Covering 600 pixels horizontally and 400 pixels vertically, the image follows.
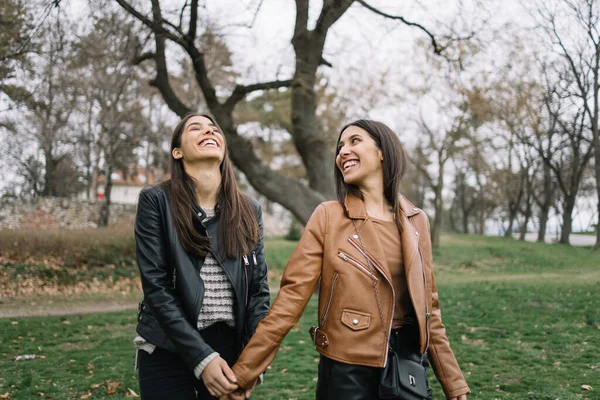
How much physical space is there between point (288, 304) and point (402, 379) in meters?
0.62

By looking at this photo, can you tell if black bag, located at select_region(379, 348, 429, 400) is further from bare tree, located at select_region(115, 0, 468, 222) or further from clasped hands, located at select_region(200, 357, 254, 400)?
bare tree, located at select_region(115, 0, 468, 222)

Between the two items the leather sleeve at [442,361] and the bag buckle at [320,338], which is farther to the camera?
the leather sleeve at [442,361]

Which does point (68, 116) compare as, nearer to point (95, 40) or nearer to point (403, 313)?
point (95, 40)

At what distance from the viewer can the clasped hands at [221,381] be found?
7.80 ft

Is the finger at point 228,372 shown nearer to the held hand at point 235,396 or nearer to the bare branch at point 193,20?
the held hand at point 235,396

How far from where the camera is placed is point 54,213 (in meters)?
24.9

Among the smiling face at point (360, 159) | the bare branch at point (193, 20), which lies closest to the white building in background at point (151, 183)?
the bare branch at point (193, 20)

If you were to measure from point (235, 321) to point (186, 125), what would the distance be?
3.80ft

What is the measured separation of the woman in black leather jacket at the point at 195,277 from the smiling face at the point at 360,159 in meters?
0.64

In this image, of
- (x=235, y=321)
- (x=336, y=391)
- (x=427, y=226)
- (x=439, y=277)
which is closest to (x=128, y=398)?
(x=235, y=321)

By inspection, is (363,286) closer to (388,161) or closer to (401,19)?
(388,161)

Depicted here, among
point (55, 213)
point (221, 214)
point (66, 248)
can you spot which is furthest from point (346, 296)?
point (55, 213)

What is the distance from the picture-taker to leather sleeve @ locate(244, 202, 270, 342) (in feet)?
8.90

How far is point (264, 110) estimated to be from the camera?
31219mm
